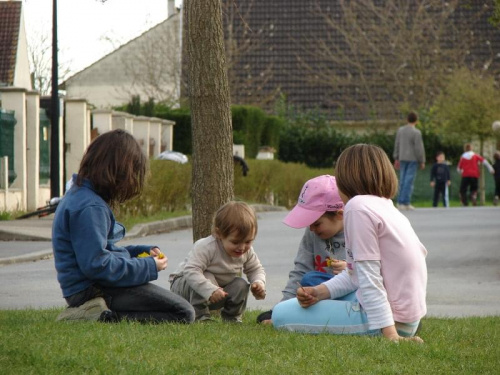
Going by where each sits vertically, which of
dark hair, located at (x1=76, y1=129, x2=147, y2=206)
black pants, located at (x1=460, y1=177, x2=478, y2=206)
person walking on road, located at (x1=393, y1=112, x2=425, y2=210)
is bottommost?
black pants, located at (x1=460, y1=177, x2=478, y2=206)

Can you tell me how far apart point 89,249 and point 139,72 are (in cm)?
5006

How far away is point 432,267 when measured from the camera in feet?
42.1

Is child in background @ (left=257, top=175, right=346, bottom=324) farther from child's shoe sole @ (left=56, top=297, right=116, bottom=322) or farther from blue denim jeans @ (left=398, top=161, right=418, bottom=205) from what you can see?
blue denim jeans @ (left=398, top=161, right=418, bottom=205)

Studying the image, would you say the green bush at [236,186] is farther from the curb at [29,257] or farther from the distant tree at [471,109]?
the distant tree at [471,109]

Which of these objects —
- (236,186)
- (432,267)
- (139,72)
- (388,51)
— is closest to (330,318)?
(432,267)

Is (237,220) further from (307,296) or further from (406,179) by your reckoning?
(406,179)

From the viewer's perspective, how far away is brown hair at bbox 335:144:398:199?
591 cm

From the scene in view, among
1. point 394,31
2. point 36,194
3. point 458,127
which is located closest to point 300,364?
point 36,194

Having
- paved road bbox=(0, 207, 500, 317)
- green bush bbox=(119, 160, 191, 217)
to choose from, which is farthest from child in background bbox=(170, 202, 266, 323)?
green bush bbox=(119, 160, 191, 217)

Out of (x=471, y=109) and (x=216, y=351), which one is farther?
(x=471, y=109)

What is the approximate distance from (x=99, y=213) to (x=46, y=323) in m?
0.73

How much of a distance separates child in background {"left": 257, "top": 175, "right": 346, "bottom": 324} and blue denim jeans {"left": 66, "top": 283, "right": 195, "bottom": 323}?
0.68 meters

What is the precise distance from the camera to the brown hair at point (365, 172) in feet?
19.4

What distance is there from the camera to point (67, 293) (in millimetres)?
6410
